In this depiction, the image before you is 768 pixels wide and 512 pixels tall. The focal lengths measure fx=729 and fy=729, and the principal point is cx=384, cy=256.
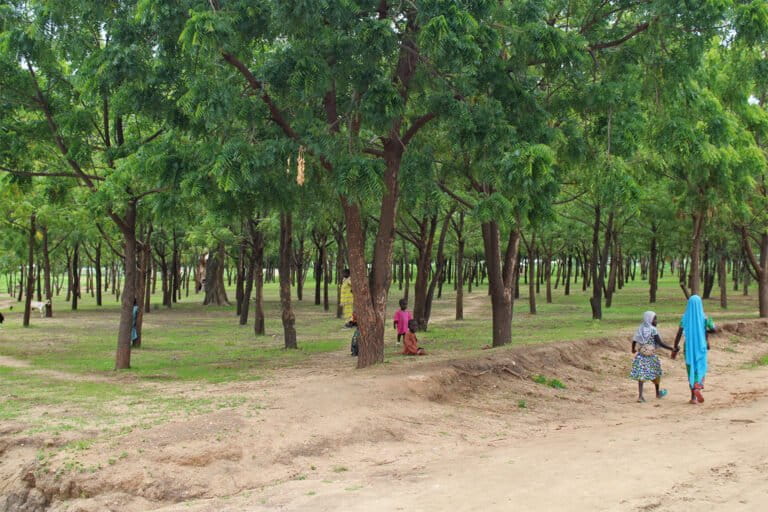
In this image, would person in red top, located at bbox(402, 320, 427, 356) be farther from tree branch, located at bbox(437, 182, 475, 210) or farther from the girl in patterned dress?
the girl in patterned dress

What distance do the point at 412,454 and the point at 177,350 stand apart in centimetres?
1193

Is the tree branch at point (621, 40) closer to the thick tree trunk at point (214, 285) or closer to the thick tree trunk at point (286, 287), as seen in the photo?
the thick tree trunk at point (286, 287)

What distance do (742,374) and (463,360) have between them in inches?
288

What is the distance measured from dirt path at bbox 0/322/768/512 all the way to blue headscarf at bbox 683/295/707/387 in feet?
2.51

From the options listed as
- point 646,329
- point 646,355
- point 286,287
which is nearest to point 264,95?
point 286,287

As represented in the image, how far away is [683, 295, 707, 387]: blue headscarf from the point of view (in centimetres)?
1203

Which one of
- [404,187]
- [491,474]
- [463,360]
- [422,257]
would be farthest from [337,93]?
[422,257]

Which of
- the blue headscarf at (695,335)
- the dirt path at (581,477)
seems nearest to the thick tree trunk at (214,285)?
the blue headscarf at (695,335)

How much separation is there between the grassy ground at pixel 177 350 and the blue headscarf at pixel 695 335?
5.17 m

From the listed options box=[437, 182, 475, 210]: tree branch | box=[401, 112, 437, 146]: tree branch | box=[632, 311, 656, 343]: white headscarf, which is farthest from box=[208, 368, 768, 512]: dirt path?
box=[401, 112, 437, 146]: tree branch

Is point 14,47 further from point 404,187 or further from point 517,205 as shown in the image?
point 517,205

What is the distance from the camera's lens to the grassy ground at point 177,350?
1096 centimetres

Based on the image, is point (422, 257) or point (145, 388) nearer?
point (145, 388)

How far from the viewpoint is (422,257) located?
23750 mm
